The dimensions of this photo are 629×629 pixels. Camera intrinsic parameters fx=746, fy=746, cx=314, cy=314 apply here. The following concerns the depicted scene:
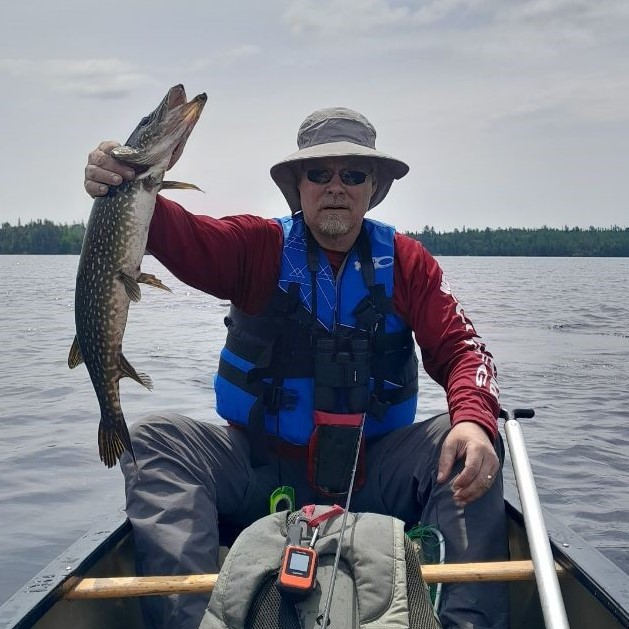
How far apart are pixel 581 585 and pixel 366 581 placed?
3.56 feet

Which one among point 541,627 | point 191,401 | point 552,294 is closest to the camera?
point 541,627

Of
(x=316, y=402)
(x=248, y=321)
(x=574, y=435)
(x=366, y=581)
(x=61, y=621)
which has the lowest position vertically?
(x=574, y=435)

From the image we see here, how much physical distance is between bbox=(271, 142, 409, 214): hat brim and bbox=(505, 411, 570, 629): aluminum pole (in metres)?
1.53

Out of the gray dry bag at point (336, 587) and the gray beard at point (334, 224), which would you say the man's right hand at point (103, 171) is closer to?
the gray beard at point (334, 224)

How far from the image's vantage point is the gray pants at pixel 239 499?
2795 mm

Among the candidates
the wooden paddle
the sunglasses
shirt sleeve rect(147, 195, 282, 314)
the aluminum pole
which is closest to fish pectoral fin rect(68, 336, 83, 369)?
shirt sleeve rect(147, 195, 282, 314)

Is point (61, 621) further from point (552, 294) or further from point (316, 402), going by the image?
point (552, 294)

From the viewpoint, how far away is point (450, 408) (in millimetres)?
3307

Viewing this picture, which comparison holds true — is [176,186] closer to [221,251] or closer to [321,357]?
[221,251]

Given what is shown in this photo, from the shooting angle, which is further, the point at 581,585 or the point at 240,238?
the point at 240,238

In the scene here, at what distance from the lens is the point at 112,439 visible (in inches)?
121

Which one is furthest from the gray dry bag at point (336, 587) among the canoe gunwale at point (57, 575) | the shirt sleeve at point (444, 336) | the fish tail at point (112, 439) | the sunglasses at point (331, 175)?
the sunglasses at point (331, 175)

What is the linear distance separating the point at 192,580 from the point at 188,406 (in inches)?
280

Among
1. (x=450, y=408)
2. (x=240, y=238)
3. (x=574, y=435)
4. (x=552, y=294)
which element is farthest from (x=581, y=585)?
(x=552, y=294)
